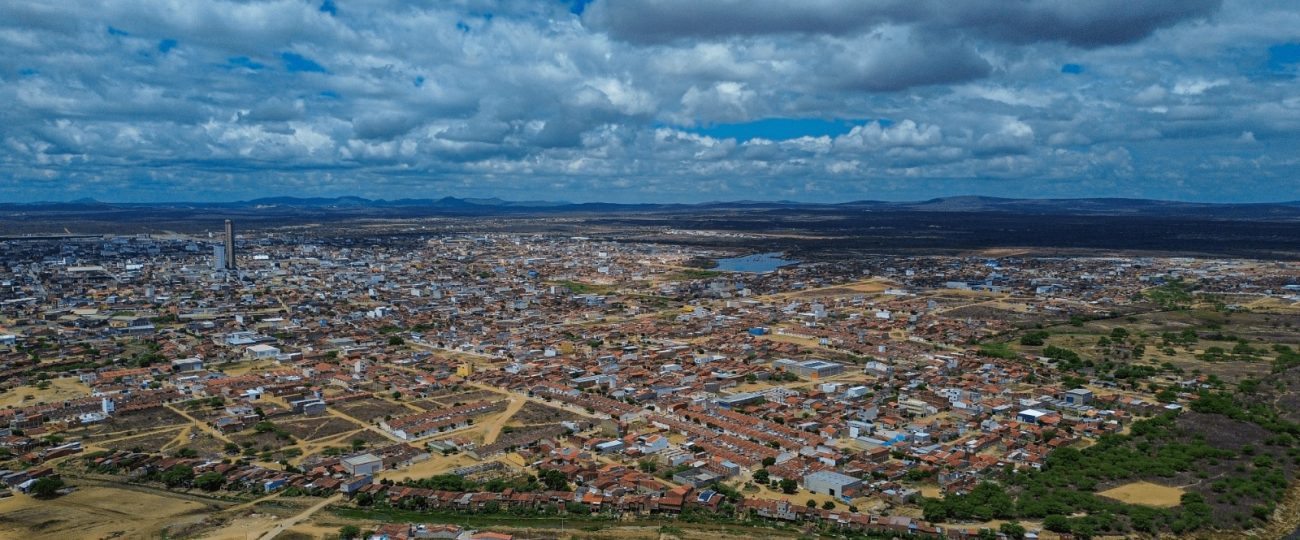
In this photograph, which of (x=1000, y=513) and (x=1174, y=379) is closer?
(x=1000, y=513)

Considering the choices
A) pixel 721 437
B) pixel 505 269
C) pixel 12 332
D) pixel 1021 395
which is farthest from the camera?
pixel 505 269

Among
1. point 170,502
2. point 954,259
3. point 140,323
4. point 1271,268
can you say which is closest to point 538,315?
point 140,323

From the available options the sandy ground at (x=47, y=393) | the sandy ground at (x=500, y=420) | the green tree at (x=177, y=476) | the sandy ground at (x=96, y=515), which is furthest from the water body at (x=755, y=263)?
the sandy ground at (x=96, y=515)

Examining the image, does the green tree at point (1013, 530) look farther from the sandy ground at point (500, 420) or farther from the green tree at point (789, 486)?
the sandy ground at point (500, 420)

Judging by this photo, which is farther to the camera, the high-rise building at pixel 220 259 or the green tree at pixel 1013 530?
the high-rise building at pixel 220 259

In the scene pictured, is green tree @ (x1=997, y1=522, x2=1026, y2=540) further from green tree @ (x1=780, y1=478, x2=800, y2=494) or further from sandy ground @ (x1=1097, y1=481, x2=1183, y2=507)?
green tree @ (x1=780, y1=478, x2=800, y2=494)

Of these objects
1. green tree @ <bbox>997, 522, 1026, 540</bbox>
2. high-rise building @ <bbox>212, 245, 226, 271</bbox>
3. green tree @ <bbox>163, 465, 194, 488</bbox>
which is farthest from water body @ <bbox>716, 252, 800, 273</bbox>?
green tree @ <bbox>163, 465, 194, 488</bbox>

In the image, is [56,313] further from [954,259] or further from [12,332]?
[954,259]
